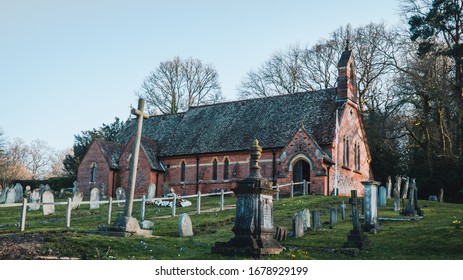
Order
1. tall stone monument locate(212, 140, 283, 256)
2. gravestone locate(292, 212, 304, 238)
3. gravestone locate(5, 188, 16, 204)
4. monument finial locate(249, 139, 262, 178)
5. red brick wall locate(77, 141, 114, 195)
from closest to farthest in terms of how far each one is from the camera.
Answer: tall stone monument locate(212, 140, 283, 256) < monument finial locate(249, 139, 262, 178) < gravestone locate(292, 212, 304, 238) < gravestone locate(5, 188, 16, 204) < red brick wall locate(77, 141, 114, 195)

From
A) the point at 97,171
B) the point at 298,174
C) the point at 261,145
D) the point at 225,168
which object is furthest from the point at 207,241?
the point at 97,171

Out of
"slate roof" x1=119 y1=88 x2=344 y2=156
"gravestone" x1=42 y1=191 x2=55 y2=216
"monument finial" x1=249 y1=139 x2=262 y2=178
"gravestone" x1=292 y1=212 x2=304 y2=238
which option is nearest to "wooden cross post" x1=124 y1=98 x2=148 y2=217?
"monument finial" x1=249 y1=139 x2=262 y2=178

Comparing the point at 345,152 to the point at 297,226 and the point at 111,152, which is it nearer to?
the point at 111,152

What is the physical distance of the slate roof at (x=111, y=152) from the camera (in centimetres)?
4259

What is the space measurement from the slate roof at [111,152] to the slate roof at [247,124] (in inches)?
134

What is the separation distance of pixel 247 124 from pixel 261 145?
3.37 m

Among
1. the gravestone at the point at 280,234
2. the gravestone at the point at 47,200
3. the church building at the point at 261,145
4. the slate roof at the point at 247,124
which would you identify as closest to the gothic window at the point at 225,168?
the church building at the point at 261,145

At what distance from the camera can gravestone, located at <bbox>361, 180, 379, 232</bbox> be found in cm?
1919

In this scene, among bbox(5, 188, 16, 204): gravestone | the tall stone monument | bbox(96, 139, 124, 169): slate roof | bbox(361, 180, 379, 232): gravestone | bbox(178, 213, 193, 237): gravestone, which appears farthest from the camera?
bbox(96, 139, 124, 169): slate roof

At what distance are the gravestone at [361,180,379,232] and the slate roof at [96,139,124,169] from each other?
26.9m

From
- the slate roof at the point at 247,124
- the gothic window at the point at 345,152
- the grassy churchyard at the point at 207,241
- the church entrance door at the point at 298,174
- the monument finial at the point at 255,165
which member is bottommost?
the grassy churchyard at the point at 207,241

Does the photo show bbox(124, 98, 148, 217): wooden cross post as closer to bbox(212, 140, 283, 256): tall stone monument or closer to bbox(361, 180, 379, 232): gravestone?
bbox(212, 140, 283, 256): tall stone monument

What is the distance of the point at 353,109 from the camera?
39906 millimetres

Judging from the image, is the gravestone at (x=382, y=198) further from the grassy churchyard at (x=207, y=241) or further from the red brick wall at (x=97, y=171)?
the red brick wall at (x=97, y=171)
